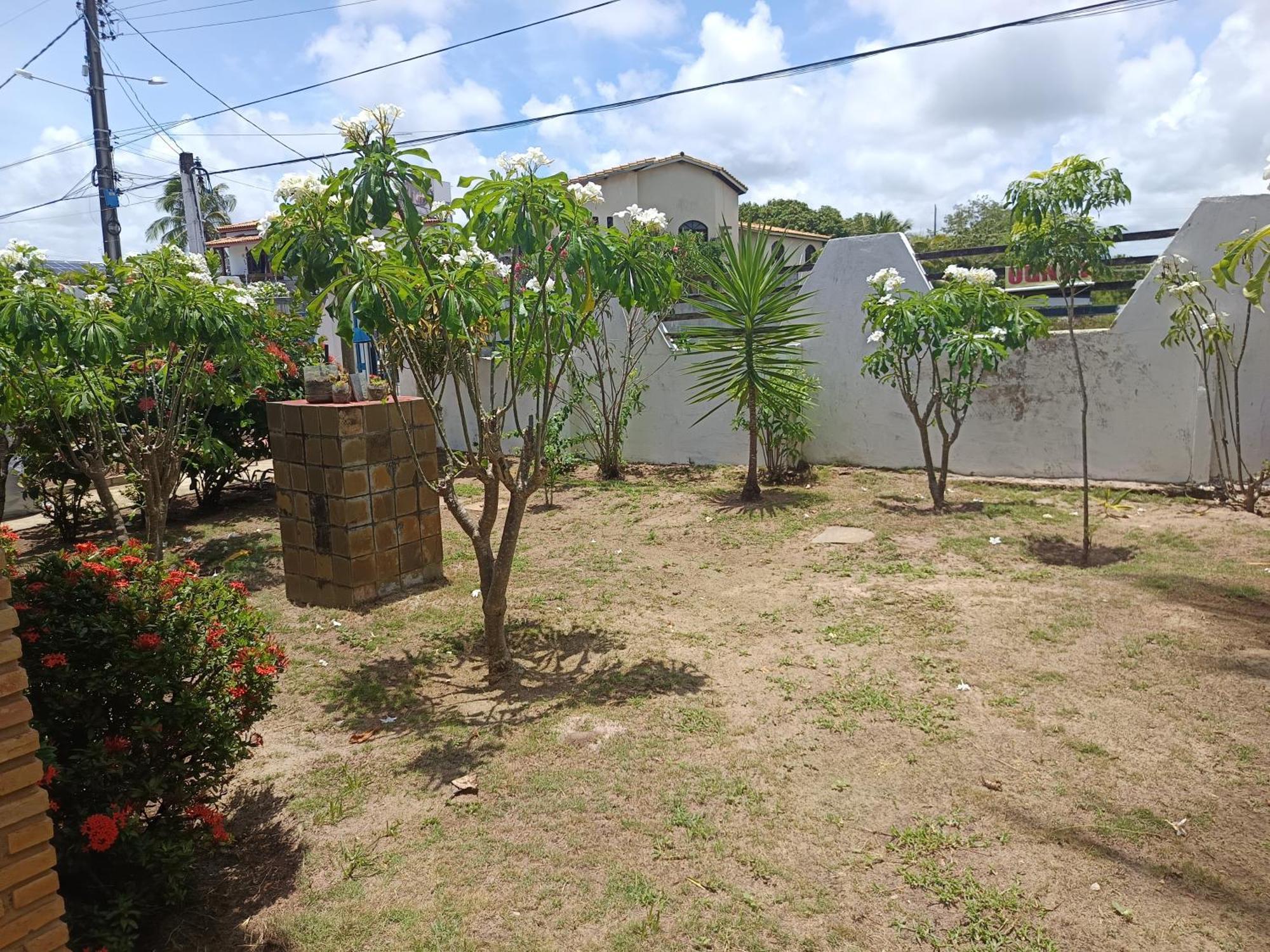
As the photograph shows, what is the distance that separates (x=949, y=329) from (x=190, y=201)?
14836mm

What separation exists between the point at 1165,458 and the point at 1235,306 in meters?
1.39

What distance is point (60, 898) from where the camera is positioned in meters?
2.07

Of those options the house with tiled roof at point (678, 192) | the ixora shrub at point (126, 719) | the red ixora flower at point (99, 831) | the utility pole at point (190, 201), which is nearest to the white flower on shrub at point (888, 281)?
the ixora shrub at point (126, 719)

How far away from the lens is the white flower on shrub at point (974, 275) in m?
6.89

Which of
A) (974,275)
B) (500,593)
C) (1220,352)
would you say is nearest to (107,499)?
(500,593)

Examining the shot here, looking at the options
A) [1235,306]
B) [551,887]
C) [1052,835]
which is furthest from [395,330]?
[1235,306]

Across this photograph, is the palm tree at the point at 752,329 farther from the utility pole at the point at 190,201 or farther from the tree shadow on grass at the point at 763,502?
the utility pole at the point at 190,201

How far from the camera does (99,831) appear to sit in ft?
7.73

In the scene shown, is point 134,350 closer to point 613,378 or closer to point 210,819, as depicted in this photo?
point 613,378

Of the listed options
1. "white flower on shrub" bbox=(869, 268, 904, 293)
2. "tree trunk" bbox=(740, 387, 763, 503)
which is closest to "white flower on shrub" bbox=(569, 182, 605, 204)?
"white flower on shrub" bbox=(869, 268, 904, 293)

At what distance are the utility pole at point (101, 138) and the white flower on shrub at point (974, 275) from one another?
14.4 metres

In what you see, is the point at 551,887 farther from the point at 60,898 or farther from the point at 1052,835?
the point at 1052,835

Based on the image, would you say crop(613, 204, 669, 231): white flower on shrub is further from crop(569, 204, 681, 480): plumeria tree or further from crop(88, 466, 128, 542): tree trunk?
crop(88, 466, 128, 542): tree trunk

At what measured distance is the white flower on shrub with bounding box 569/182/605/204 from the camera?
13.6 ft
